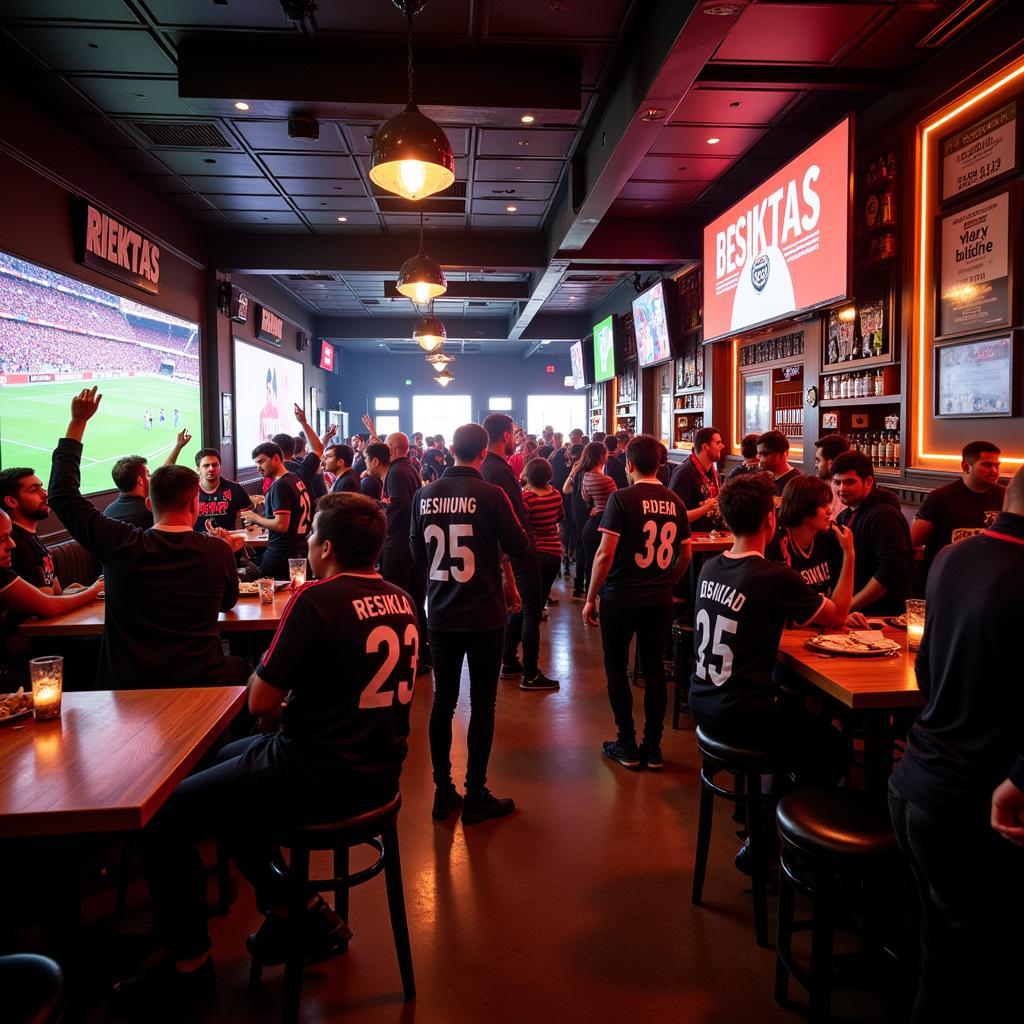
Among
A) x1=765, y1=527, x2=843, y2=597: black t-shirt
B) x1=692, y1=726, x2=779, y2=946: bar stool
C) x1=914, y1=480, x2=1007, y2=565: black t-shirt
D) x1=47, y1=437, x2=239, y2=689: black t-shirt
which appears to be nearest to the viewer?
x1=692, y1=726, x2=779, y2=946: bar stool

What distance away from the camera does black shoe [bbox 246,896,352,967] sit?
2.34m

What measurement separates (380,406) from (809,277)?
15.4m

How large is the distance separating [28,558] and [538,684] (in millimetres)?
3125

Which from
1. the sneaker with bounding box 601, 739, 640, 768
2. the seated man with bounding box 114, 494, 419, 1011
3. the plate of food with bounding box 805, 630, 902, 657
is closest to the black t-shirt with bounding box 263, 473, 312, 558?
the sneaker with bounding box 601, 739, 640, 768

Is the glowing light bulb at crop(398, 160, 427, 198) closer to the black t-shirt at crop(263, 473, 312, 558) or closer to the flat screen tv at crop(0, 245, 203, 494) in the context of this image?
the black t-shirt at crop(263, 473, 312, 558)

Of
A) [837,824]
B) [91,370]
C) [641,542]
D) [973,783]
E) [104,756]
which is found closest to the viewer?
[973,783]

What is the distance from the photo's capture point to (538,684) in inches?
205

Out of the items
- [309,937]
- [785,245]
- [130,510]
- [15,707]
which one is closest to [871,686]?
[309,937]

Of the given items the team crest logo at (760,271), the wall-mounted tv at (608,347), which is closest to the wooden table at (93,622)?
the team crest logo at (760,271)

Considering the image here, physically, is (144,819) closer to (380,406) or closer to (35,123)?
(35,123)

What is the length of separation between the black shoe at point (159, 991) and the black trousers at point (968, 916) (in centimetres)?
194

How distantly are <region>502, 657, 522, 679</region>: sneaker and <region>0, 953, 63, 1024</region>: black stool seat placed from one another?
4.14 meters

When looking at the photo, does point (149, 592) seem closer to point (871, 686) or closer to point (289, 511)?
point (289, 511)

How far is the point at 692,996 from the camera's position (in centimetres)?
226
